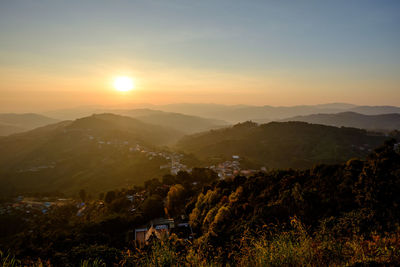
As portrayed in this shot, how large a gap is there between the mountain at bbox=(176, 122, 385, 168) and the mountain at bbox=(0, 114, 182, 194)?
28.7 meters

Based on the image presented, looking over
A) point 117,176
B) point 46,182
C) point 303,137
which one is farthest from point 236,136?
point 46,182

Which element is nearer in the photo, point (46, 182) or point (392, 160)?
point (392, 160)

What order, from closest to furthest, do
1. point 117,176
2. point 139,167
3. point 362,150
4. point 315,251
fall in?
point 315,251 → point 117,176 → point 139,167 → point 362,150

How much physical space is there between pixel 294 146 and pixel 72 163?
8520cm

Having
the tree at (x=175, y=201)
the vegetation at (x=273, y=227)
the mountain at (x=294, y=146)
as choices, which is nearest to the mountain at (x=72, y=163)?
the mountain at (x=294, y=146)

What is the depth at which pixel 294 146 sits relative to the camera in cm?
7988

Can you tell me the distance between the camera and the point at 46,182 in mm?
63219

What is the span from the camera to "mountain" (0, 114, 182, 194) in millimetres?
59381

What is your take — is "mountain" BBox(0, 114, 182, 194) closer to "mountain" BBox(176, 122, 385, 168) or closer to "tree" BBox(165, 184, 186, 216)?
"mountain" BBox(176, 122, 385, 168)

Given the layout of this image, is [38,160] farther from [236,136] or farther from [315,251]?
[315,251]

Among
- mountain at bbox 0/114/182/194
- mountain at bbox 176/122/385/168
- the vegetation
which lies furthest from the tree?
mountain at bbox 176/122/385/168

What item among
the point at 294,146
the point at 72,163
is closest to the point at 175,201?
the point at 72,163

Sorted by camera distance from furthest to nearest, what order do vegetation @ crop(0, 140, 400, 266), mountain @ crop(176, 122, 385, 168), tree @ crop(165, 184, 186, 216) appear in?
mountain @ crop(176, 122, 385, 168) → tree @ crop(165, 184, 186, 216) → vegetation @ crop(0, 140, 400, 266)

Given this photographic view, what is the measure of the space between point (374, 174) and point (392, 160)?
2.77m
